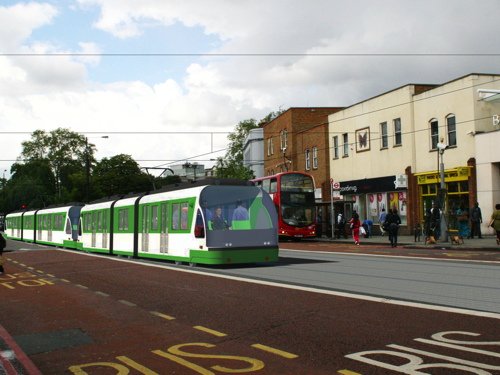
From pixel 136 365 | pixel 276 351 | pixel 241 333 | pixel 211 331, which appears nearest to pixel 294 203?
pixel 211 331

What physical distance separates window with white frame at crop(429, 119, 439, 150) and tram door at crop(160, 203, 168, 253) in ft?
65.2

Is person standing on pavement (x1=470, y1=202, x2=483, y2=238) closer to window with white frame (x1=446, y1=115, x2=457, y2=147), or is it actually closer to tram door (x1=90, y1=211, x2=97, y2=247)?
window with white frame (x1=446, y1=115, x2=457, y2=147)

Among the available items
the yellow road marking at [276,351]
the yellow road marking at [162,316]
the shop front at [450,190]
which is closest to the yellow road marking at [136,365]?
the yellow road marking at [276,351]

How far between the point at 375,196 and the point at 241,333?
32.8 meters

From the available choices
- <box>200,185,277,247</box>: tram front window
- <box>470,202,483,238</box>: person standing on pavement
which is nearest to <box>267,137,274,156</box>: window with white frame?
<box>470,202,483,238</box>: person standing on pavement

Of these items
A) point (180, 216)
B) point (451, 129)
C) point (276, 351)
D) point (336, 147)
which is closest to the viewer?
point (276, 351)

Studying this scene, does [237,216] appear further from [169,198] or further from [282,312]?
[282,312]

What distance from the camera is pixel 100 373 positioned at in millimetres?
5375

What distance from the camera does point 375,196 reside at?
3856 centimetres

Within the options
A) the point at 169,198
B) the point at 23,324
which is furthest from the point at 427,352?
the point at 169,198

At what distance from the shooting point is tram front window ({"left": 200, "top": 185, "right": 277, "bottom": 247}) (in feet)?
50.6

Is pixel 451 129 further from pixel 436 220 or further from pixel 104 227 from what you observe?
pixel 104 227

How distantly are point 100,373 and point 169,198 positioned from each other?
12.7 m

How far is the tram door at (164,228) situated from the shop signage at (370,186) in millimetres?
20502
